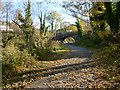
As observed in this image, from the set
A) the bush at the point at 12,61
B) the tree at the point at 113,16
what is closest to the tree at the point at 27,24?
the bush at the point at 12,61

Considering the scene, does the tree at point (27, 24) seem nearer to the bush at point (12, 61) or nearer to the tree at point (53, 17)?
the bush at point (12, 61)

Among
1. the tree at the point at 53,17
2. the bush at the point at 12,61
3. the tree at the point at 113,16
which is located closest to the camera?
the bush at the point at 12,61

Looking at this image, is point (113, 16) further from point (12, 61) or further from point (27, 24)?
point (12, 61)

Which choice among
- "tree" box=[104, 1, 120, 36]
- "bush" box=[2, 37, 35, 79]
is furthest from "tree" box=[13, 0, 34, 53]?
"tree" box=[104, 1, 120, 36]

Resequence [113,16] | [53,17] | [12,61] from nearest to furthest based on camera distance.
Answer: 1. [12,61]
2. [113,16]
3. [53,17]

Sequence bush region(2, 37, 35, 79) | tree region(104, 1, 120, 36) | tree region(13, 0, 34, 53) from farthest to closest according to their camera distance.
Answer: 1. tree region(13, 0, 34, 53)
2. tree region(104, 1, 120, 36)
3. bush region(2, 37, 35, 79)

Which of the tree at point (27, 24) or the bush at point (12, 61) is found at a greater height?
the tree at point (27, 24)

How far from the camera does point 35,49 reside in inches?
876

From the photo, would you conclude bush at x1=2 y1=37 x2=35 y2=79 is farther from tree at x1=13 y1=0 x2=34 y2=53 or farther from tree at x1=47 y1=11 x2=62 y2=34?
tree at x1=47 y1=11 x2=62 y2=34

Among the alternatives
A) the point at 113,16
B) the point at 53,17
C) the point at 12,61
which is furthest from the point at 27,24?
the point at 53,17

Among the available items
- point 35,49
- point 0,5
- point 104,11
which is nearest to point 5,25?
point 35,49

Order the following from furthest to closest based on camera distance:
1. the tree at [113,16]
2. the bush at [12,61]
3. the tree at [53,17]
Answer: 1. the tree at [53,17]
2. the tree at [113,16]
3. the bush at [12,61]

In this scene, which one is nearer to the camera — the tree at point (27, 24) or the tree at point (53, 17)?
the tree at point (27, 24)

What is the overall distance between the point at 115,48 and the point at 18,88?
7.51 m
